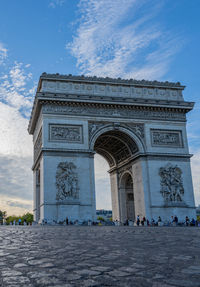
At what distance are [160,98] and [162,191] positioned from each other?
29.9 ft

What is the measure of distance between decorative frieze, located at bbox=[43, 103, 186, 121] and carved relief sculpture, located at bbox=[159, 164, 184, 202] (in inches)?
196

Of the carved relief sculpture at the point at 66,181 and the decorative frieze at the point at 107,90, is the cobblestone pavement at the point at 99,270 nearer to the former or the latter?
the carved relief sculpture at the point at 66,181

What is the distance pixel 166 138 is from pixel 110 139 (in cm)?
576

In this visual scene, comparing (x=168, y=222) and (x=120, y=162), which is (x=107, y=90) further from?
(x=168, y=222)

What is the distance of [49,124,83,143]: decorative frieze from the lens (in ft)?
94.8

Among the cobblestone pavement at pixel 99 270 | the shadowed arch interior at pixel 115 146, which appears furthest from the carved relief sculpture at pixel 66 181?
the cobblestone pavement at pixel 99 270

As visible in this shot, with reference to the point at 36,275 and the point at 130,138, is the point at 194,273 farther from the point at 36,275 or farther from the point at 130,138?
the point at 130,138

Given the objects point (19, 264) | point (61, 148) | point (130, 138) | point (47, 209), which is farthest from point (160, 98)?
point (19, 264)

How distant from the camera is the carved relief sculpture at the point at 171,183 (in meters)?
30.0

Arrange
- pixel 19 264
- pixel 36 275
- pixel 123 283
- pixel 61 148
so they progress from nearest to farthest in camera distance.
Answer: pixel 123 283 → pixel 36 275 → pixel 19 264 → pixel 61 148

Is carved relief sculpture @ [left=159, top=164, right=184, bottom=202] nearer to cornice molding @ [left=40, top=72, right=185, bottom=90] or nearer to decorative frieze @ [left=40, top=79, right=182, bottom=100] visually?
decorative frieze @ [left=40, top=79, right=182, bottom=100]

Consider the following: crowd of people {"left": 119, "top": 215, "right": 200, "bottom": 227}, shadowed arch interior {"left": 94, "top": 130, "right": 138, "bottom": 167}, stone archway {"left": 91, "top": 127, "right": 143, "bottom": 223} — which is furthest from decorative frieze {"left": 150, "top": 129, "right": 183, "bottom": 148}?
crowd of people {"left": 119, "top": 215, "right": 200, "bottom": 227}

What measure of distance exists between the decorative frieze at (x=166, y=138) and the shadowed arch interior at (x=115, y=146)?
203cm

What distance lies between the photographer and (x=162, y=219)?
29141mm
